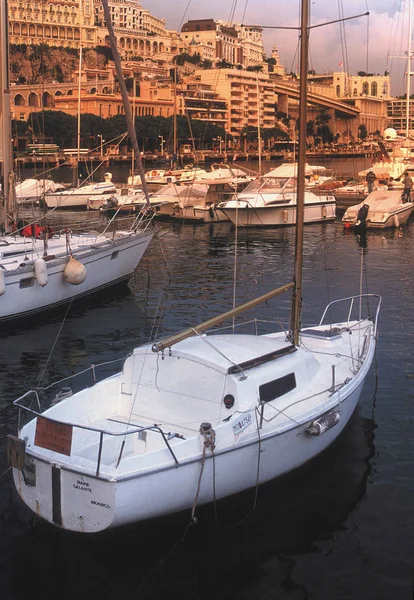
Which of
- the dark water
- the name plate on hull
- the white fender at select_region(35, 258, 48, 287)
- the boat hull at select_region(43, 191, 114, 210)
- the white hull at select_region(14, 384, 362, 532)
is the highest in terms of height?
the boat hull at select_region(43, 191, 114, 210)

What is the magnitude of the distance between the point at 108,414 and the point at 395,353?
827cm

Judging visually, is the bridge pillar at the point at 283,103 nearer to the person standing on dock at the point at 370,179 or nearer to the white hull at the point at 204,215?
the person standing on dock at the point at 370,179

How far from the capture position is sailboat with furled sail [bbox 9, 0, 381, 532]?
8.72 meters

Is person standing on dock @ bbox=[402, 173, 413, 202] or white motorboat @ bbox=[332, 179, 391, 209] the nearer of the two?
person standing on dock @ bbox=[402, 173, 413, 202]

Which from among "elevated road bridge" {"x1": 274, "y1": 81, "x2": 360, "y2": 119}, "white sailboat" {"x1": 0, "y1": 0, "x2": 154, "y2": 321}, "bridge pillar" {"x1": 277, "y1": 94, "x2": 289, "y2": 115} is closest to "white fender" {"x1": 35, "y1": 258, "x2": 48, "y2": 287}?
"white sailboat" {"x1": 0, "y1": 0, "x2": 154, "y2": 321}

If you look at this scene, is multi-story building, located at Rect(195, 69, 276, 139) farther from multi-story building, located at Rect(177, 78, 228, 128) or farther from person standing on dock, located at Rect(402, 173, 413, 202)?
person standing on dock, located at Rect(402, 173, 413, 202)

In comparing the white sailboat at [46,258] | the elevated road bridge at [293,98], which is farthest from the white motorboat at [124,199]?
the elevated road bridge at [293,98]

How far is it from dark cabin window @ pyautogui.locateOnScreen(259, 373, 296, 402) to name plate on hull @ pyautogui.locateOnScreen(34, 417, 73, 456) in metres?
2.74

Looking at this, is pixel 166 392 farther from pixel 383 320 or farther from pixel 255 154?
pixel 255 154

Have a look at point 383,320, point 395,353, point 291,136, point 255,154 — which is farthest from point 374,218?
point 291,136

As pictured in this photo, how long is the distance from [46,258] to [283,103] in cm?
18204

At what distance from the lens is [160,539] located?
932 centimetres

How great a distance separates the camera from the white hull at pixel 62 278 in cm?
1920

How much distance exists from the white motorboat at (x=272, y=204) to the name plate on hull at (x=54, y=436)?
1167 inches
